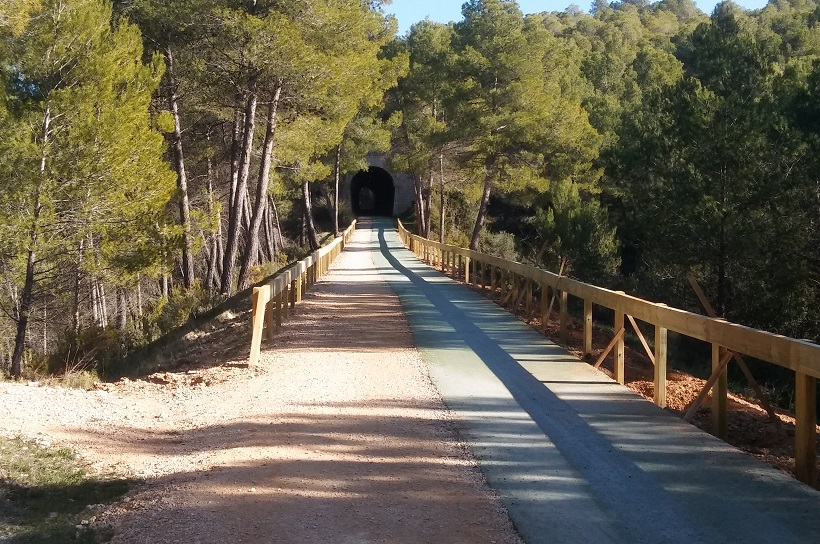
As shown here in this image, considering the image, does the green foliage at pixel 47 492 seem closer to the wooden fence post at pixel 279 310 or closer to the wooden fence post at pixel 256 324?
the wooden fence post at pixel 256 324

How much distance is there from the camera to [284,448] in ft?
20.4

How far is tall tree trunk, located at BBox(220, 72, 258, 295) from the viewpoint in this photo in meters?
20.9

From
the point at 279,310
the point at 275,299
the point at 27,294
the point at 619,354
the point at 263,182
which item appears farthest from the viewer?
the point at 263,182

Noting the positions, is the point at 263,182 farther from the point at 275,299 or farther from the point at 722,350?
the point at 722,350

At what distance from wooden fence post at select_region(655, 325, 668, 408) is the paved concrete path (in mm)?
166

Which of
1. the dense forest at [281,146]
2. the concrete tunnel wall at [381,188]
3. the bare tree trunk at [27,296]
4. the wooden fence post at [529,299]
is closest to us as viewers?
the wooden fence post at [529,299]

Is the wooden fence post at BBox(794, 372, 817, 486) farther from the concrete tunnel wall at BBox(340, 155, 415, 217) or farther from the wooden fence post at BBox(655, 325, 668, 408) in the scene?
the concrete tunnel wall at BBox(340, 155, 415, 217)

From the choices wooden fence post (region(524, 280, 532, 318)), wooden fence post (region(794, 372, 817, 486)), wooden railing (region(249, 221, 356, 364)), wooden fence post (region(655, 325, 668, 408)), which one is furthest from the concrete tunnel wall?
wooden fence post (region(794, 372, 817, 486))

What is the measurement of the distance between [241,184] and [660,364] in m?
16.6

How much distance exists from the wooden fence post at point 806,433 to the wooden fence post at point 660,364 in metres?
2.17

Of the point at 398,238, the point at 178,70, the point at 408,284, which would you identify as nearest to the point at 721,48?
the point at 408,284

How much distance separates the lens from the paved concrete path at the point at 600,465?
465cm

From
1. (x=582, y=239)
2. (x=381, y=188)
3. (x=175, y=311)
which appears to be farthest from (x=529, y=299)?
(x=381, y=188)

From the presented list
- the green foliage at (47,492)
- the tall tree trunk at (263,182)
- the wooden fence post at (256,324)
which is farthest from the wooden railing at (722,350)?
the tall tree trunk at (263,182)
